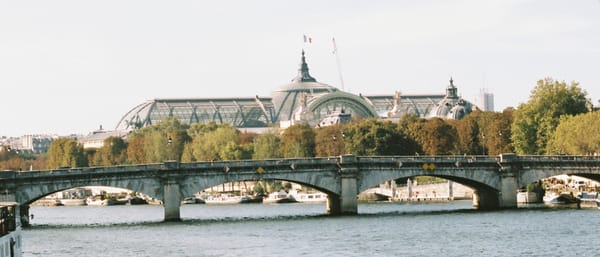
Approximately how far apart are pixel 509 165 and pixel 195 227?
27054mm

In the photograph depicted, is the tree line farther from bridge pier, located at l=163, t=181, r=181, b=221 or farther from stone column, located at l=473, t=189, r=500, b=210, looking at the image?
bridge pier, located at l=163, t=181, r=181, b=221

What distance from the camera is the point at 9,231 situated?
204 feet

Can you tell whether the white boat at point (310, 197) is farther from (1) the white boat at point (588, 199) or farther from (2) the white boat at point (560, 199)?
(1) the white boat at point (588, 199)

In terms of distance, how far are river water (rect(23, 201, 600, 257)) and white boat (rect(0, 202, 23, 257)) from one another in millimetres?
22267

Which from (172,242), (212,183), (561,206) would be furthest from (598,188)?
(172,242)

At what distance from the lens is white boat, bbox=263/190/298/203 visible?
17450 centimetres

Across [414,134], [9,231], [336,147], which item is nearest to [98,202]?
[336,147]

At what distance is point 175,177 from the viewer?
383ft

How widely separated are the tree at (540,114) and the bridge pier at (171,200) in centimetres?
5301

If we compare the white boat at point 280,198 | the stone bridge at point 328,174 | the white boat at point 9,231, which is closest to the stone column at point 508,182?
the stone bridge at point 328,174

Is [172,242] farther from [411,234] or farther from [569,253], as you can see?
[569,253]

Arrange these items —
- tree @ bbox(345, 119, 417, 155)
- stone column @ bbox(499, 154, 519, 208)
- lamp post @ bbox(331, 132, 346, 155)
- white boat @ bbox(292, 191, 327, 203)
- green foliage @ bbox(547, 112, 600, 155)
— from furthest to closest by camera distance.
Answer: lamp post @ bbox(331, 132, 346, 155) → tree @ bbox(345, 119, 417, 155) → white boat @ bbox(292, 191, 327, 203) → green foliage @ bbox(547, 112, 600, 155) → stone column @ bbox(499, 154, 519, 208)

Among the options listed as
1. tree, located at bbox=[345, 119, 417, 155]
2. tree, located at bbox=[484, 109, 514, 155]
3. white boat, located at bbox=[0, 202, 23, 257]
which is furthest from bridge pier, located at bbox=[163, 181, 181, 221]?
tree, located at bbox=[345, 119, 417, 155]

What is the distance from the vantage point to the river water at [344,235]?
86.9 meters
